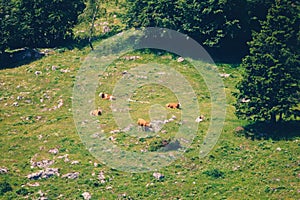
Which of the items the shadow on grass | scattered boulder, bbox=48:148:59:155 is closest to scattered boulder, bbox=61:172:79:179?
scattered boulder, bbox=48:148:59:155

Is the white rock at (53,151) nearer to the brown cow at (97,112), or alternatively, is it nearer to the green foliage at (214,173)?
the brown cow at (97,112)

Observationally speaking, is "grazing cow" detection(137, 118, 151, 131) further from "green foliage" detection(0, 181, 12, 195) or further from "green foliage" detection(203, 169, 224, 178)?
"green foliage" detection(0, 181, 12, 195)

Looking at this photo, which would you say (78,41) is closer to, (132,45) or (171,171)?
(132,45)

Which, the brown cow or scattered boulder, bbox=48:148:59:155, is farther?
the brown cow

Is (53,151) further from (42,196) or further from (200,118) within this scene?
(200,118)

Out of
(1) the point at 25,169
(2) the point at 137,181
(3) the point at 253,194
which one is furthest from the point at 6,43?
(3) the point at 253,194

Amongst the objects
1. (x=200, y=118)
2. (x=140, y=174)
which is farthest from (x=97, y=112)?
(x=140, y=174)
